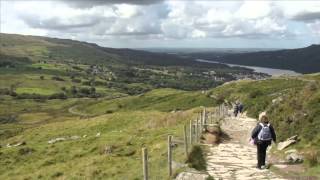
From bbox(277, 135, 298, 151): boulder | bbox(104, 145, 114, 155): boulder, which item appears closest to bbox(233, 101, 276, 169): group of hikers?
bbox(277, 135, 298, 151): boulder

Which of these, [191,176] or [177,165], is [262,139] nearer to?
[177,165]

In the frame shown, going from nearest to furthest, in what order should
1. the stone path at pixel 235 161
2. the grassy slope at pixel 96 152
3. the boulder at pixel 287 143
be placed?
1. the stone path at pixel 235 161
2. the boulder at pixel 287 143
3. the grassy slope at pixel 96 152

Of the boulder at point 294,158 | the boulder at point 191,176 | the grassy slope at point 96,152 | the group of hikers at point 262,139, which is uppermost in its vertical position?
the group of hikers at point 262,139

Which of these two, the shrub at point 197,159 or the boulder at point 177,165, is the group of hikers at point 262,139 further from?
the boulder at point 177,165

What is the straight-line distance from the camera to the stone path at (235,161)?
22.4m

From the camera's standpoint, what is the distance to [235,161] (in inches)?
1051

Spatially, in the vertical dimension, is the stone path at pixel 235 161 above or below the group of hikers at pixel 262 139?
below


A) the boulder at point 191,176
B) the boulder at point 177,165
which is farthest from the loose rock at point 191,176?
the boulder at point 177,165

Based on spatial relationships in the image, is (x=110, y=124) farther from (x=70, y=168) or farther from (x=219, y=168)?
(x=219, y=168)

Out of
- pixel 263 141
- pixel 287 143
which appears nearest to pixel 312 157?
pixel 263 141

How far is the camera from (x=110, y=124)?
6975cm

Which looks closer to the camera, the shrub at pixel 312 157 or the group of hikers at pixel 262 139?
the shrub at pixel 312 157

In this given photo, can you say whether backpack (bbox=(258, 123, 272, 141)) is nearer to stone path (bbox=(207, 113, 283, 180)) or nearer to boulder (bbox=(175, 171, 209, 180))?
stone path (bbox=(207, 113, 283, 180))

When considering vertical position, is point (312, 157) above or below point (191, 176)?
below
